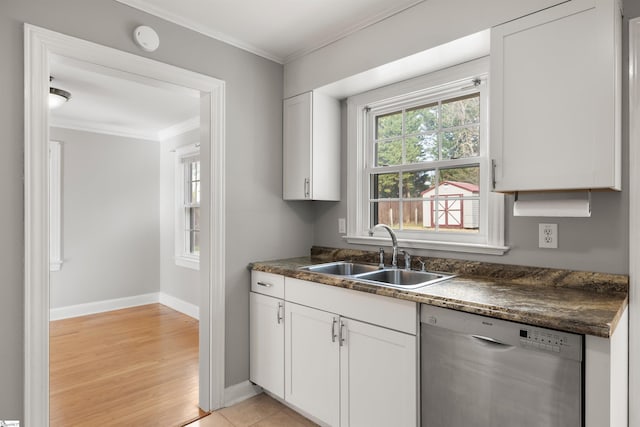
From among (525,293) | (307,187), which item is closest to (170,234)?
(307,187)

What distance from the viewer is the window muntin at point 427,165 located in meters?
2.32

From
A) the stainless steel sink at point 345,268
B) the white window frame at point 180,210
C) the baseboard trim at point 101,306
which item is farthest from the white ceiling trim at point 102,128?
the stainless steel sink at point 345,268

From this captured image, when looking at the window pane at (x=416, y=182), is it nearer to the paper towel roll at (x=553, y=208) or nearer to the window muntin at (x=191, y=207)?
the paper towel roll at (x=553, y=208)

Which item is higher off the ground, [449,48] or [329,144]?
[449,48]

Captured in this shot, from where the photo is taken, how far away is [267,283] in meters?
2.55

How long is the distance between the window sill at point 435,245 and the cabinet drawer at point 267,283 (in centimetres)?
68

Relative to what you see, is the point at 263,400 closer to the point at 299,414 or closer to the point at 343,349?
the point at 299,414

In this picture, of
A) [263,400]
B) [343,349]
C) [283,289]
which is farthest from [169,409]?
[343,349]

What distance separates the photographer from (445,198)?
243cm

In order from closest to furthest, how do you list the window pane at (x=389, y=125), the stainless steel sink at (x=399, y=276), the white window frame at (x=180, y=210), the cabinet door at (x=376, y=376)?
the cabinet door at (x=376, y=376), the stainless steel sink at (x=399, y=276), the window pane at (x=389, y=125), the white window frame at (x=180, y=210)

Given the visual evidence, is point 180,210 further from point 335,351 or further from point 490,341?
point 490,341

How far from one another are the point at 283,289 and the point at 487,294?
1259 mm

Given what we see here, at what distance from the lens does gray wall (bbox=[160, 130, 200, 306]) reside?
477 centimetres

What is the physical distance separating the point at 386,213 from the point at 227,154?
1.23 metres
